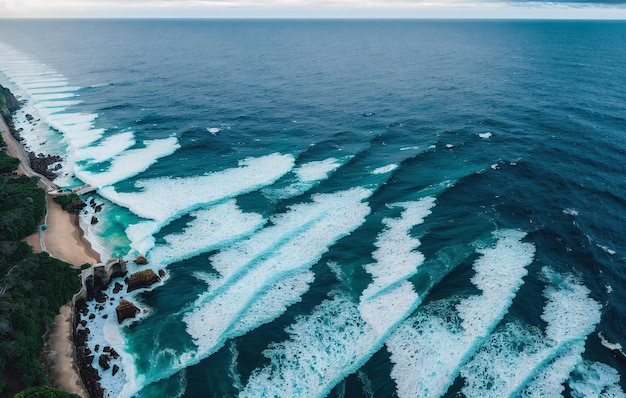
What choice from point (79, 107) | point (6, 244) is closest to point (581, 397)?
point (6, 244)

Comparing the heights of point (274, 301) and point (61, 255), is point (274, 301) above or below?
below

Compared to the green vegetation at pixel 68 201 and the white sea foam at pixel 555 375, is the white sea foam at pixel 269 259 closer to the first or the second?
the white sea foam at pixel 555 375

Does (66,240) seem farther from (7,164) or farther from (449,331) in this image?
(449,331)

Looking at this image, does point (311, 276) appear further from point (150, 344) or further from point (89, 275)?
point (89, 275)

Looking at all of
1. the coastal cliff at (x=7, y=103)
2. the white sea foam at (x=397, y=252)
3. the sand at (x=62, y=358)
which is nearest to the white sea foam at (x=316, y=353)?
the white sea foam at (x=397, y=252)

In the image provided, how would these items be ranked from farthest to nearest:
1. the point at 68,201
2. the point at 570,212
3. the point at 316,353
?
the point at 68,201
the point at 570,212
the point at 316,353

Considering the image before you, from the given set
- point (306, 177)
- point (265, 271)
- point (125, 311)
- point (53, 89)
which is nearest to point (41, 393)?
point (125, 311)

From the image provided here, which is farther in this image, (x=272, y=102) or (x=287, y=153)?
(x=272, y=102)
